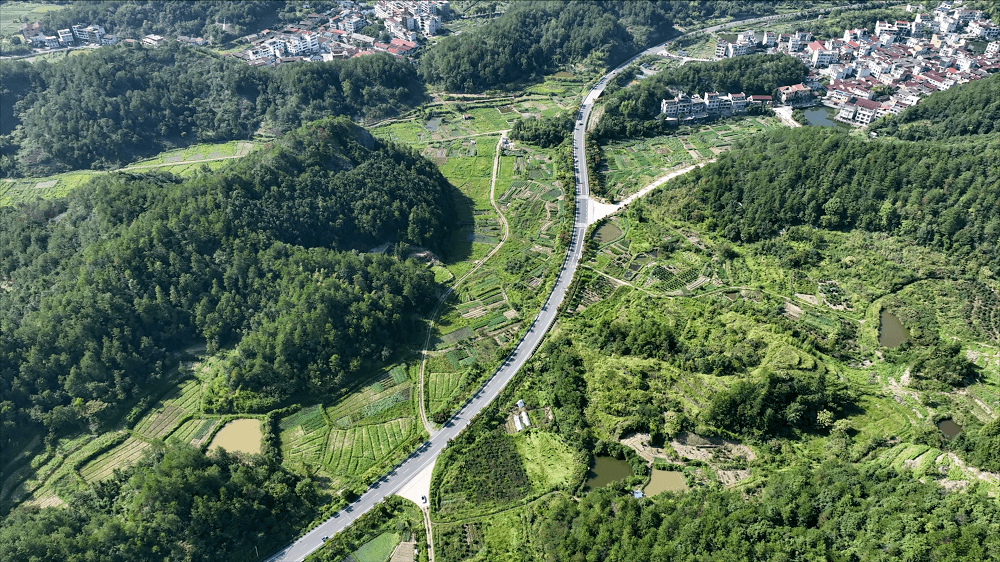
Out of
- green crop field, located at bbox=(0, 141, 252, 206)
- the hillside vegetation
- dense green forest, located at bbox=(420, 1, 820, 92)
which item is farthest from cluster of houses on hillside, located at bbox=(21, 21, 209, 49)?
the hillside vegetation

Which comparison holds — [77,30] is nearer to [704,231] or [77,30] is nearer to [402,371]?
[402,371]

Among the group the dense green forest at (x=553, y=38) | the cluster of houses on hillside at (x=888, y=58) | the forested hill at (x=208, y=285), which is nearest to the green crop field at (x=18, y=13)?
the forested hill at (x=208, y=285)

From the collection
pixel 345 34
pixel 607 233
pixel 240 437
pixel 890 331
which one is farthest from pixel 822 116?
pixel 345 34

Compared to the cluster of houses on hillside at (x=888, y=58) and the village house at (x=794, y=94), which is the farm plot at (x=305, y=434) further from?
the cluster of houses on hillside at (x=888, y=58)

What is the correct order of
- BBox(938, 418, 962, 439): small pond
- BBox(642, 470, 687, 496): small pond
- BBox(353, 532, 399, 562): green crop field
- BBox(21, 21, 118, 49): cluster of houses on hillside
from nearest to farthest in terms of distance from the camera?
BBox(353, 532, 399, 562): green crop field < BBox(642, 470, 687, 496): small pond < BBox(938, 418, 962, 439): small pond < BBox(21, 21, 118, 49): cluster of houses on hillside

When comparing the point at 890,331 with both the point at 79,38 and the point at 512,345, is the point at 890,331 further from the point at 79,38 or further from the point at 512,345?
the point at 79,38

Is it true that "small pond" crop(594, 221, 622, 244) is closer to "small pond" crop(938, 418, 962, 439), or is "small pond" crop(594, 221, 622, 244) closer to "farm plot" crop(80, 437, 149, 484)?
"small pond" crop(938, 418, 962, 439)
